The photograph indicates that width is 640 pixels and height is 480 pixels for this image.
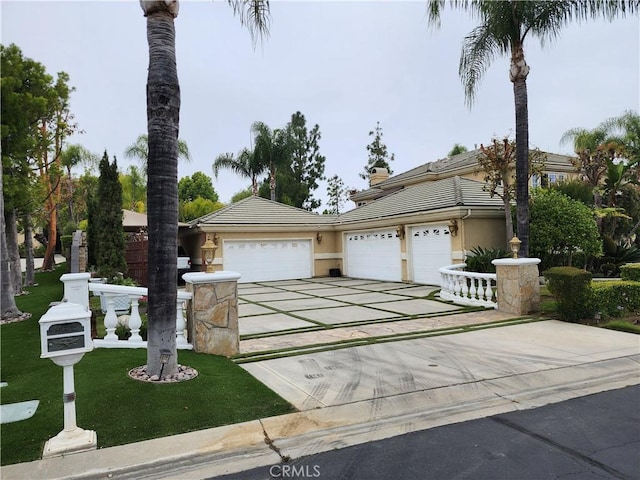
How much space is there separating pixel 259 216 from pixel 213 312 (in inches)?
611

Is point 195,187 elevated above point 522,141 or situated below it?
above

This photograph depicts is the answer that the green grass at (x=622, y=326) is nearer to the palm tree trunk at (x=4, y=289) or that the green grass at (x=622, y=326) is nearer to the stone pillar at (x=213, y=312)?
the stone pillar at (x=213, y=312)

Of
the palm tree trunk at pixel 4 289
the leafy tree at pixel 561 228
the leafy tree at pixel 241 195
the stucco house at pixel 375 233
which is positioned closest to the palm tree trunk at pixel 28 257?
the stucco house at pixel 375 233

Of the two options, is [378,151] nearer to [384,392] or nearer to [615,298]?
[615,298]

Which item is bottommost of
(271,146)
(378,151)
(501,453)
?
(501,453)

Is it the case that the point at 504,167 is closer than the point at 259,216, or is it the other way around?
the point at 504,167

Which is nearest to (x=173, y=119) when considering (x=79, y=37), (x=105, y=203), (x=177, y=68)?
(x=177, y=68)

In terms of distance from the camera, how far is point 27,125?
1263cm

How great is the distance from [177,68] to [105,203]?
32.0 ft

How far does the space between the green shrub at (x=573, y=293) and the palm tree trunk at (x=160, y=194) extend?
7.57m

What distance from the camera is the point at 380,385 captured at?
17.0 ft

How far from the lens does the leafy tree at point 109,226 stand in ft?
44.4

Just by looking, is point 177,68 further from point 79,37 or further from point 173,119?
point 79,37

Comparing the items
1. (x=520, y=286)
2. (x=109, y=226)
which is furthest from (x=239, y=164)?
(x=520, y=286)
